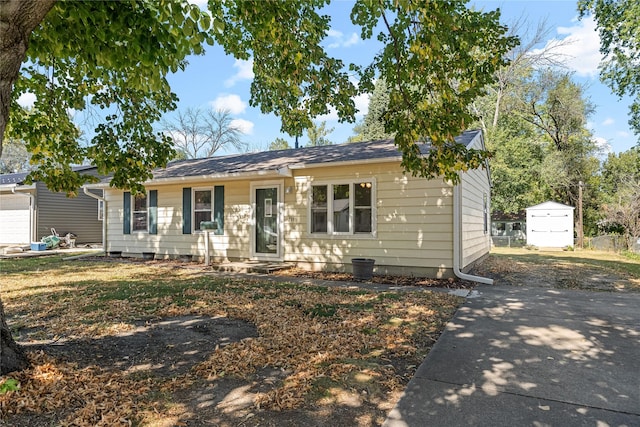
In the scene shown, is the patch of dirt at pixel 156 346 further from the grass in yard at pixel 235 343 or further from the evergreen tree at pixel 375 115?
the evergreen tree at pixel 375 115

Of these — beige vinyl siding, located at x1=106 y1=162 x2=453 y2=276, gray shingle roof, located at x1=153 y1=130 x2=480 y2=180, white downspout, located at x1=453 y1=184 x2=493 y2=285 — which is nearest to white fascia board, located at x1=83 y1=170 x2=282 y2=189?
gray shingle roof, located at x1=153 y1=130 x2=480 y2=180

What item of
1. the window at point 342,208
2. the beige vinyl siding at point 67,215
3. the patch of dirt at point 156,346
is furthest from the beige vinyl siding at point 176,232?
the patch of dirt at point 156,346

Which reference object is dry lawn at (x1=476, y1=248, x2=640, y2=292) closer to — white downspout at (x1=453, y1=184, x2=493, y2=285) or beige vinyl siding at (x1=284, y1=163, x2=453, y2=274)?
white downspout at (x1=453, y1=184, x2=493, y2=285)

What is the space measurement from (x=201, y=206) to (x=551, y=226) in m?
19.1

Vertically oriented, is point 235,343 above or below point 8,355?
below

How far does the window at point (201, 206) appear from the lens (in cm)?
1087

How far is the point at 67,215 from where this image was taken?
58.7ft

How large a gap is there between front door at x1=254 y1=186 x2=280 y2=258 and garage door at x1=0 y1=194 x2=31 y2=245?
13.4 metres

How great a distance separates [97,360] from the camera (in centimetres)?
329

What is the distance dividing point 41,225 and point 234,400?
730 inches

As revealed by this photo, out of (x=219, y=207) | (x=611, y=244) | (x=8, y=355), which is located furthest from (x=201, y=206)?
(x=611, y=244)

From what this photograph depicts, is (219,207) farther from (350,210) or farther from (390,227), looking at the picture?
(390,227)

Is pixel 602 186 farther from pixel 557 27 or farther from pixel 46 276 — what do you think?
pixel 46 276

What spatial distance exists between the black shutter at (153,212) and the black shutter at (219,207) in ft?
7.71
